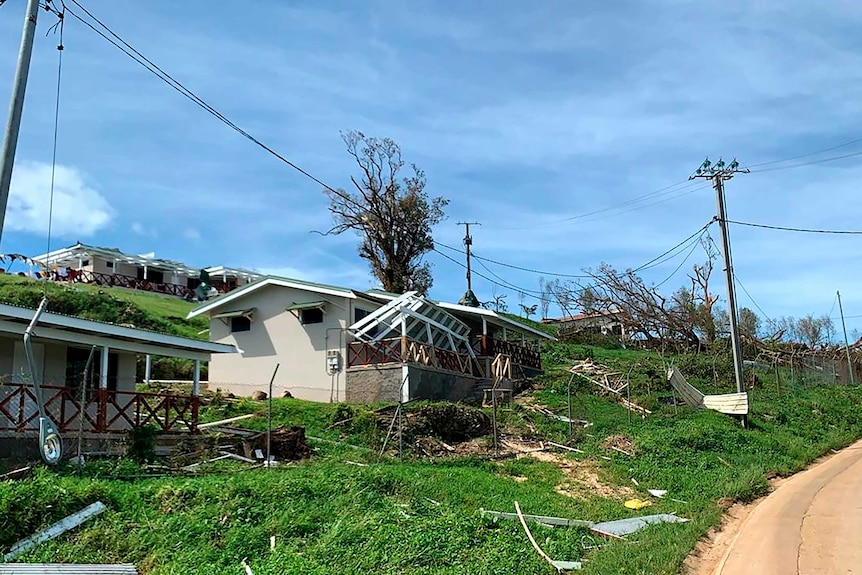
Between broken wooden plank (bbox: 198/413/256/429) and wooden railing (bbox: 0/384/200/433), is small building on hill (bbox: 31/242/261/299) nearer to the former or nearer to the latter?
broken wooden plank (bbox: 198/413/256/429)

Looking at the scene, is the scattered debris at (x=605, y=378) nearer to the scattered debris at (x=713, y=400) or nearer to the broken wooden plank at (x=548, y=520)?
the scattered debris at (x=713, y=400)

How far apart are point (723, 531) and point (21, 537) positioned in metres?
10.9

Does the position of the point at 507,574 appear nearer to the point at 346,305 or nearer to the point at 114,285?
the point at 346,305

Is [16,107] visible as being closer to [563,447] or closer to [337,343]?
[563,447]

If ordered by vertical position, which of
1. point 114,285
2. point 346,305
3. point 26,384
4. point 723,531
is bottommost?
point 723,531

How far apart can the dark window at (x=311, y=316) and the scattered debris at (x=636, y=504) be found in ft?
53.2

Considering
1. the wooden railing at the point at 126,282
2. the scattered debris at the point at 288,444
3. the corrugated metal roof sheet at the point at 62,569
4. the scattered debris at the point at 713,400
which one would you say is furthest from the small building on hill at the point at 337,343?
the wooden railing at the point at 126,282

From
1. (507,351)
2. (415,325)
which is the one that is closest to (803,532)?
(415,325)

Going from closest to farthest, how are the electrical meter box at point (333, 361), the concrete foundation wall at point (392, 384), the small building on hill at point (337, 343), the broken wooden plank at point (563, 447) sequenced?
the broken wooden plank at point (563, 447) < the concrete foundation wall at point (392, 384) < the small building on hill at point (337, 343) < the electrical meter box at point (333, 361)

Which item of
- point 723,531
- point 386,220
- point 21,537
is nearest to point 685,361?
point 386,220

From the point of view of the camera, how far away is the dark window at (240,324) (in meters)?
30.8

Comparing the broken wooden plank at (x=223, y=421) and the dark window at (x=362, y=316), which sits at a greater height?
the dark window at (x=362, y=316)

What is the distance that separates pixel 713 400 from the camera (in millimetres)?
26453

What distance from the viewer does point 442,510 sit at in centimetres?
1170
